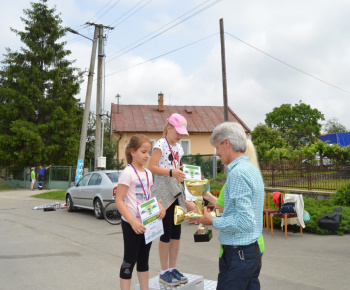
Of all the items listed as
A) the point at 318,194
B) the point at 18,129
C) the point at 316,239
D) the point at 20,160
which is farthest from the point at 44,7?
the point at 316,239

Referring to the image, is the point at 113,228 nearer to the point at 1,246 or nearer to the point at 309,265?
the point at 1,246

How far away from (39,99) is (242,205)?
3268 centimetres

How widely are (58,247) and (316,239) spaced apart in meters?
5.37

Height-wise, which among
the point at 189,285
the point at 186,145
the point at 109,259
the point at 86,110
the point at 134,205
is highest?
the point at 86,110

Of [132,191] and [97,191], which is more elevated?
[132,191]

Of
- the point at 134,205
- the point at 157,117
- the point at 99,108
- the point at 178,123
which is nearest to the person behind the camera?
the point at 134,205

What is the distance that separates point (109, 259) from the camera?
6.80 metres

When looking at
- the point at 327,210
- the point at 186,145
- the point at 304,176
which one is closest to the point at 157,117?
the point at 186,145

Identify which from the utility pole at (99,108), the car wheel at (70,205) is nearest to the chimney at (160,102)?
the utility pole at (99,108)

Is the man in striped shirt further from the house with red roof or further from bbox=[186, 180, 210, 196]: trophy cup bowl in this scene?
the house with red roof

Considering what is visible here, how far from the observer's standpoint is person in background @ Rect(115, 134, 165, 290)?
3.62m

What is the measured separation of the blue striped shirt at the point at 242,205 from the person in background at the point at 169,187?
1532 millimetres

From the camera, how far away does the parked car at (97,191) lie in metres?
11.8

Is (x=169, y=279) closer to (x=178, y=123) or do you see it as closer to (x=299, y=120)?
(x=178, y=123)
